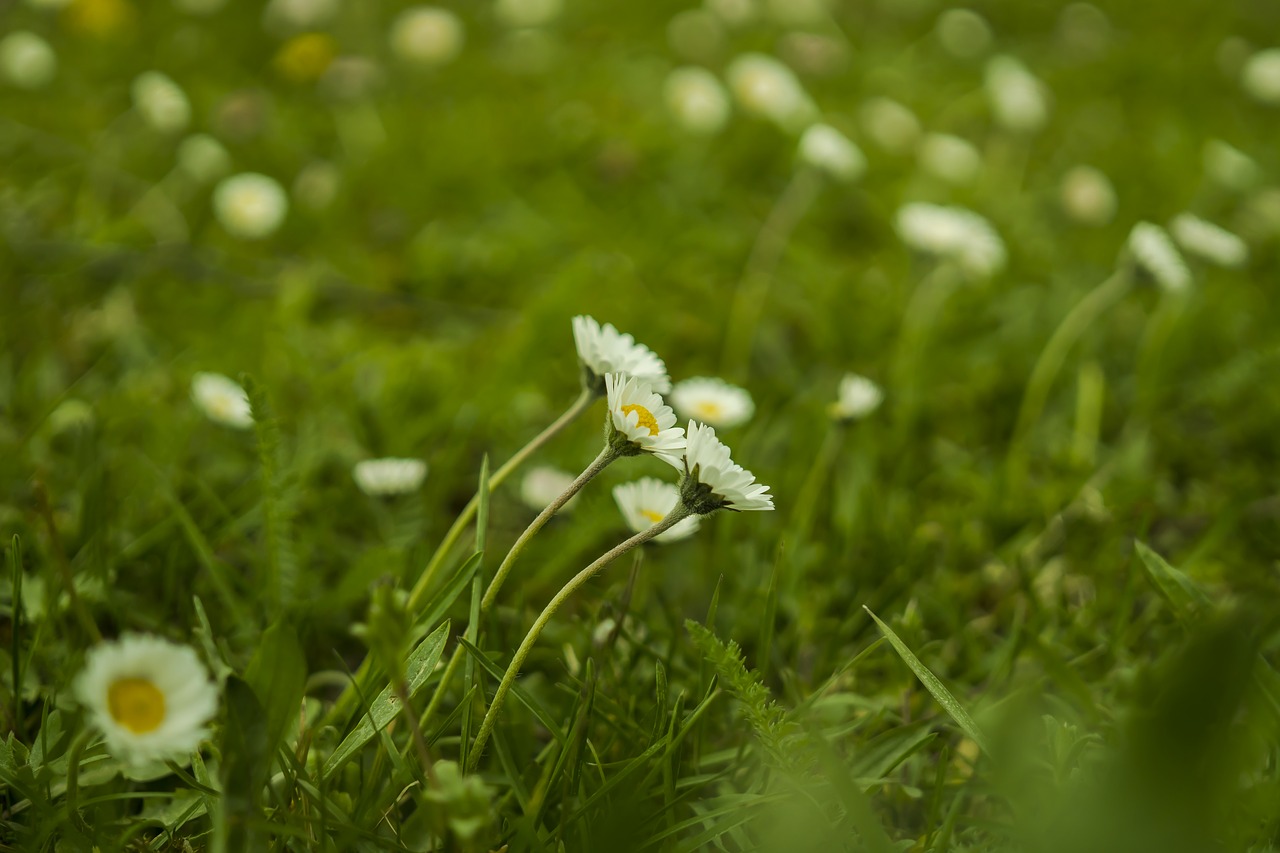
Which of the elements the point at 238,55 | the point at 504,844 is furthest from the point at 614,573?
the point at 238,55

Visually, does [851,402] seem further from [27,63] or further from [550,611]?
[27,63]

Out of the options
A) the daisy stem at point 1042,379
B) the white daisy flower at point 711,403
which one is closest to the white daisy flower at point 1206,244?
the daisy stem at point 1042,379

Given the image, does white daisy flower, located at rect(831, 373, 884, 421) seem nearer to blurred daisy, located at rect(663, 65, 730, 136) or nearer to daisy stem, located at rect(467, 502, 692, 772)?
daisy stem, located at rect(467, 502, 692, 772)

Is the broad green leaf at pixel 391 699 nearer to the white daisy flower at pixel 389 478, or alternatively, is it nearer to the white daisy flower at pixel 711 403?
the white daisy flower at pixel 389 478

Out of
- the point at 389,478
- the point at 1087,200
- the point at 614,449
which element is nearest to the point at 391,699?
the point at 614,449

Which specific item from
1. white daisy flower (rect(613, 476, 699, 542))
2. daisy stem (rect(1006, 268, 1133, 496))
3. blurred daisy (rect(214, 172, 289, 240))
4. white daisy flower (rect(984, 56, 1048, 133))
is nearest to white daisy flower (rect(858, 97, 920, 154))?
white daisy flower (rect(984, 56, 1048, 133))

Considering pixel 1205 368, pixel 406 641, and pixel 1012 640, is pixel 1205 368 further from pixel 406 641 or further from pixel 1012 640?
pixel 406 641
